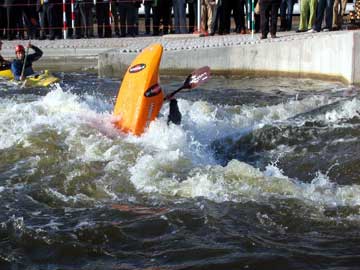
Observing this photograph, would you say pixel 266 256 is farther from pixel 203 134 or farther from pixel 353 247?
pixel 203 134

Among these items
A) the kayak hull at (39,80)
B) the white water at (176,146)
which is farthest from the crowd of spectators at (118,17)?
the white water at (176,146)

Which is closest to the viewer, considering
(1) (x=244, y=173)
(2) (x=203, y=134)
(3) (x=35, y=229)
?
(3) (x=35, y=229)

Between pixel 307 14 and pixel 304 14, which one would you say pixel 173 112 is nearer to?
pixel 304 14

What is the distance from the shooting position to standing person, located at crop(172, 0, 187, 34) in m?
16.8

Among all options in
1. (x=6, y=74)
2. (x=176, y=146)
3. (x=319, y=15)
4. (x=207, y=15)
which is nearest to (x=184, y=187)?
(x=176, y=146)

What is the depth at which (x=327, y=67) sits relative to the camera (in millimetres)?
12281

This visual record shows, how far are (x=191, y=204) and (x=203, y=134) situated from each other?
107 inches

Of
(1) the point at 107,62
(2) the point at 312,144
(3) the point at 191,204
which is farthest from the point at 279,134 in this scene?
(1) the point at 107,62

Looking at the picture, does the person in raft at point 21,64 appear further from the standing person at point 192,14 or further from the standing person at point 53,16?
the standing person at point 192,14

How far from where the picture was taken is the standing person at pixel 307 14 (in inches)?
572

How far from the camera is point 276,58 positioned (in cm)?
1307

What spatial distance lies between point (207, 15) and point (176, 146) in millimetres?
10392

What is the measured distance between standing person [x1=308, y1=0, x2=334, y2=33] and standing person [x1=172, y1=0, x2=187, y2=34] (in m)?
3.73

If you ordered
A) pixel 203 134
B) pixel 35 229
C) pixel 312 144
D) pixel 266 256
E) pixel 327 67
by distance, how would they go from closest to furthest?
pixel 266 256
pixel 35 229
pixel 312 144
pixel 203 134
pixel 327 67
